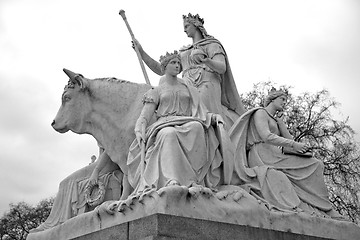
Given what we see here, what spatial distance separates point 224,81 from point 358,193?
10245 millimetres

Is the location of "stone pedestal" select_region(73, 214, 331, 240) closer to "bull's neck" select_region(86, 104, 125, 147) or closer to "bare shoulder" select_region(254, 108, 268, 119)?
"bull's neck" select_region(86, 104, 125, 147)

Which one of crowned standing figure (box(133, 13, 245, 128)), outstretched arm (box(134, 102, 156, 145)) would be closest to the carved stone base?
outstretched arm (box(134, 102, 156, 145))

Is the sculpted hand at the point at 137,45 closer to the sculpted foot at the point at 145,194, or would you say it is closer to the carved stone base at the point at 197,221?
the carved stone base at the point at 197,221

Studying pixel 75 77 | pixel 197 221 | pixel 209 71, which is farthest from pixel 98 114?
pixel 197 221

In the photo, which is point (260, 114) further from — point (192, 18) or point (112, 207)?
point (112, 207)

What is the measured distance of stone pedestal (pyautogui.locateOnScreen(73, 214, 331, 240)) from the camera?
5.96 m

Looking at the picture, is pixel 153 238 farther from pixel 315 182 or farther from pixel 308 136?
pixel 308 136

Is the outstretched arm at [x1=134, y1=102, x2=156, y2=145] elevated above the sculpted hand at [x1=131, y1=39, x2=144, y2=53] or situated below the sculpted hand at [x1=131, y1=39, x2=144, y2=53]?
below

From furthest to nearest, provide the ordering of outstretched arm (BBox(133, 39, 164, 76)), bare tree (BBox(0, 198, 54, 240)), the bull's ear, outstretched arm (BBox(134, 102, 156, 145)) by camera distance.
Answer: bare tree (BBox(0, 198, 54, 240)) < outstretched arm (BBox(133, 39, 164, 76)) < the bull's ear < outstretched arm (BBox(134, 102, 156, 145))

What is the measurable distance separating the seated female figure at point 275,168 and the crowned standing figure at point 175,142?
0.59m

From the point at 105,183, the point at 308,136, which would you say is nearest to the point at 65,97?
the point at 105,183

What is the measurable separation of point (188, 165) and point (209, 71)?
252cm

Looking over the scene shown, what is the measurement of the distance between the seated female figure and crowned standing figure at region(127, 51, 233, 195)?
59 cm

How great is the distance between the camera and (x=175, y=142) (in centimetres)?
695
